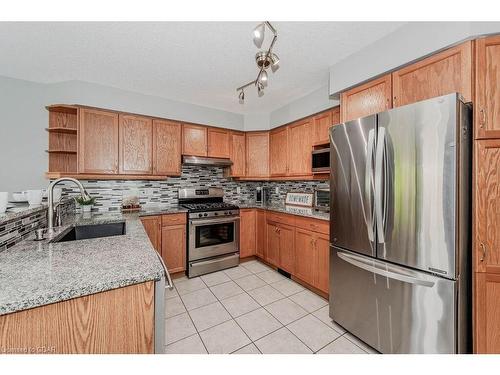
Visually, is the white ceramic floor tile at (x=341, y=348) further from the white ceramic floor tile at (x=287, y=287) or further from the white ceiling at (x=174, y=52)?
the white ceiling at (x=174, y=52)

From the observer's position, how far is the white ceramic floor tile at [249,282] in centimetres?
266

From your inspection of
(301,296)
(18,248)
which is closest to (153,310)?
(18,248)

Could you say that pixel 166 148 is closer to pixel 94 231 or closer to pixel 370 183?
pixel 94 231

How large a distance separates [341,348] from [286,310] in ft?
2.00

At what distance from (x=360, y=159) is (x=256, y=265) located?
7.73ft

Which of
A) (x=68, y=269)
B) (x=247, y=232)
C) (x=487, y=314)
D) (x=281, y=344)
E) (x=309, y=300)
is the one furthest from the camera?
(x=247, y=232)

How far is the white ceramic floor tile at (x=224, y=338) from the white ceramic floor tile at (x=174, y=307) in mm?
446

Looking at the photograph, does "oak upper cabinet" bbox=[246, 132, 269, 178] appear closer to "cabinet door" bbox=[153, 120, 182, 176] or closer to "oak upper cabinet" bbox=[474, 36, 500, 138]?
"cabinet door" bbox=[153, 120, 182, 176]

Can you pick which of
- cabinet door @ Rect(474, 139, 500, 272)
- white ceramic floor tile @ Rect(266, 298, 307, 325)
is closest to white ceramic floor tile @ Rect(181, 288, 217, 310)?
white ceramic floor tile @ Rect(266, 298, 307, 325)

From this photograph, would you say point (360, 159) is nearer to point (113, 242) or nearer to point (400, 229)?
point (400, 229)

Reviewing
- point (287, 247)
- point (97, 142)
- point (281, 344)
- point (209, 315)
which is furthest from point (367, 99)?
point (97, 142)

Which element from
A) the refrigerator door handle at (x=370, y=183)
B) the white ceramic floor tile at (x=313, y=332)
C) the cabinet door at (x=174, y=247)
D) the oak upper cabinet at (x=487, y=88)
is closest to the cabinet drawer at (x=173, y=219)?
the cabinet door at (x=174, y=247)

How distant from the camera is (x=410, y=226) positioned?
1.38 metres

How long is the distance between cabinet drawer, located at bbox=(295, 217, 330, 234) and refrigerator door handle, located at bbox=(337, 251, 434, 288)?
468 mm
